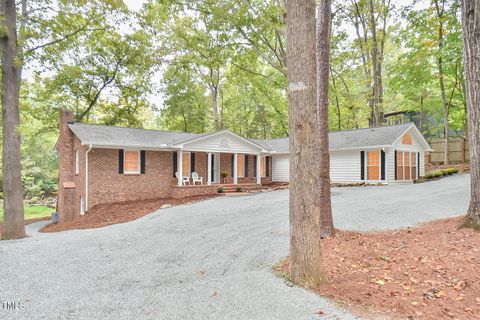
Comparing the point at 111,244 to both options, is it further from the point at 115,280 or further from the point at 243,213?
the point at 243,213

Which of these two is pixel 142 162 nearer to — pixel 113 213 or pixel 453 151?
pixel 113 213

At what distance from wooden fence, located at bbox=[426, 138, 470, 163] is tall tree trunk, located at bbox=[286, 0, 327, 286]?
856 inches

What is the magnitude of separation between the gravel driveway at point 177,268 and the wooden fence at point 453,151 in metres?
13.9

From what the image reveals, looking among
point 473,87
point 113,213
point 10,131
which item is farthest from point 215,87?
point 473,87

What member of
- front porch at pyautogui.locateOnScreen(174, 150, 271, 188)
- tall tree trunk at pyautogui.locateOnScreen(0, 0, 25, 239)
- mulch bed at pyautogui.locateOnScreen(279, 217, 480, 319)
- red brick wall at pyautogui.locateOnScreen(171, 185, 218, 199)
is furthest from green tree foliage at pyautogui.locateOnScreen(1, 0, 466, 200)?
red brick wall at pyautogui.locateOnScreen(171, 185, 218, 199)

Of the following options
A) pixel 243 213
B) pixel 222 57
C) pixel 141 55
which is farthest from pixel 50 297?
pixel 141 55

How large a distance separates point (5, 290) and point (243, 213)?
646cm

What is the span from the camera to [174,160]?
15180 mm

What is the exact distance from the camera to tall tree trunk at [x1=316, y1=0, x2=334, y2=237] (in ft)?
19.7

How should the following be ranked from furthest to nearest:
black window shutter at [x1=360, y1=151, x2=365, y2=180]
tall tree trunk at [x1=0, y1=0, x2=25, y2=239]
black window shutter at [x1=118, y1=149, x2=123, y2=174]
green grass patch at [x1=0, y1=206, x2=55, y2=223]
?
1. green grass patch at [x1=0, y1=206, x2=55, y2=223]
2. black window shutter at [x1=360, y1=151, x2=365, y2=180]
3. black window shutter at [x1=118, y1=149, x2=123, y2=174]
4. tall tree trunk at [x1=0, y1=0, x2=25, y2=239]

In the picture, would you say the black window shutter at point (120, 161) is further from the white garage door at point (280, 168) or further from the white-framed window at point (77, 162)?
the white garage door at point (280, 168)

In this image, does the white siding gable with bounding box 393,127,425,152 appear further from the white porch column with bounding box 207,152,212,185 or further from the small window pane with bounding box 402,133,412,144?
the white porch column with bounding box 207,152,212,185

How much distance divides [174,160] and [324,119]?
418 inches

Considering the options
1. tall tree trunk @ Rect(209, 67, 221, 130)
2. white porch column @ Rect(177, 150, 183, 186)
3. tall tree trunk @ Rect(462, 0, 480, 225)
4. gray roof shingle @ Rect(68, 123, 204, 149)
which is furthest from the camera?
tall tree trunk @ Rect(209, 67, 221, 130)
